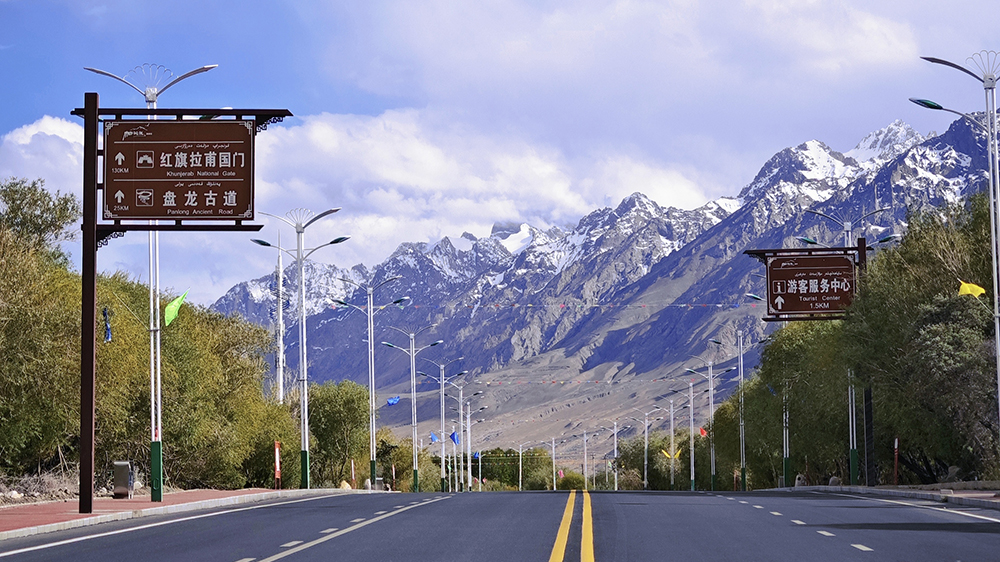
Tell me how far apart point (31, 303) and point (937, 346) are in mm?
27239

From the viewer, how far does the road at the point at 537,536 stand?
50.7ft

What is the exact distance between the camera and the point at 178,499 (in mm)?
33281

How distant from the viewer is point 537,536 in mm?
18125

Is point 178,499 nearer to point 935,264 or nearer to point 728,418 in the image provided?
point 935,264

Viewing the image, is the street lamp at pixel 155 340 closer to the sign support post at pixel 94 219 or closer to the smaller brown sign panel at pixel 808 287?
the sign support post at pixel 94 219

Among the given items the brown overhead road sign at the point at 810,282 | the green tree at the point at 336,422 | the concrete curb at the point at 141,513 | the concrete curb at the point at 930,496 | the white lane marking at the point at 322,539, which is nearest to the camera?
the white lane marking at the point at 322,539

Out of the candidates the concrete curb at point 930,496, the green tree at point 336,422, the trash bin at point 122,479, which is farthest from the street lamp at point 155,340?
the green tree at point 336,422

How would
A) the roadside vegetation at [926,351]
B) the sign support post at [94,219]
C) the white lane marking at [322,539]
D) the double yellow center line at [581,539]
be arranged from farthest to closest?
the roadside vegetation at [926,351] < the sign support post at [94,219] < the white lane marking at [322,539] < the double yellow center line at [581,539]

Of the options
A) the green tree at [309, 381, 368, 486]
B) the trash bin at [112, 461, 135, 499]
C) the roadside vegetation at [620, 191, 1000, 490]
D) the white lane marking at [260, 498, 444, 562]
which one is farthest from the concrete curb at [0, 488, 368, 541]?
the green tree at [309, 381, 368, 486]

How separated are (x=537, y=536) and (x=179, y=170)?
1353 centimetres

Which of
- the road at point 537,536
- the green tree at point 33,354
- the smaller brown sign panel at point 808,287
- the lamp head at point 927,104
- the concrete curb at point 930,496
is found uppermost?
the lamp head at point 927,104

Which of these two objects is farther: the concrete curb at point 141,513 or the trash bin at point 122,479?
the trash bin at point 122,479

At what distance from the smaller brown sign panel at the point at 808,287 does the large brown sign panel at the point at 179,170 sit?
87.3 ft

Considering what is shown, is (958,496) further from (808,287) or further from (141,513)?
(141,513)
